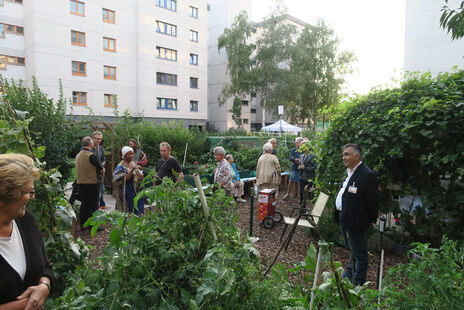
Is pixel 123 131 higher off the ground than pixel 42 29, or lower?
lower

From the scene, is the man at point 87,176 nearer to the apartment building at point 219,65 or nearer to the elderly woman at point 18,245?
the elderly woman at point 18,245

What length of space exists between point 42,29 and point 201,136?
64.7ft

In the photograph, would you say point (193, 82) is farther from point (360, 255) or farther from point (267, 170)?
point (360, 255)

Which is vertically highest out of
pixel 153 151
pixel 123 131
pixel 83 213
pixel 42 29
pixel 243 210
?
pixel 42 29

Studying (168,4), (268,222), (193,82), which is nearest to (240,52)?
(193,82)

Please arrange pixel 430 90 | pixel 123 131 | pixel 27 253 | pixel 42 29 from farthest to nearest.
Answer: pixel 42 29, pixel 123 131, pixel 430 90, pixel 27 253

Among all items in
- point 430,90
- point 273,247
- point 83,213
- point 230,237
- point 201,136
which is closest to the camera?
point 230,237

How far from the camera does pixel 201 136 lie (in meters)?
15.3

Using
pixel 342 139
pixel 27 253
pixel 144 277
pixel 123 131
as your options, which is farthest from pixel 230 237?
pixel 123 131

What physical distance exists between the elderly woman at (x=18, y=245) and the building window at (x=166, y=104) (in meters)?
32.2

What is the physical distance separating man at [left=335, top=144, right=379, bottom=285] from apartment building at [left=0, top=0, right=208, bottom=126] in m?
21.0

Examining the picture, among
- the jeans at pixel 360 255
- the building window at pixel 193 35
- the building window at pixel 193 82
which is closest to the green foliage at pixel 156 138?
the jeans at pixel 360 255

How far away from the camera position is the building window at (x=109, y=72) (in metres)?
28.9

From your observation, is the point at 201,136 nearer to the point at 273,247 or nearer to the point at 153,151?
the point at 153,151
